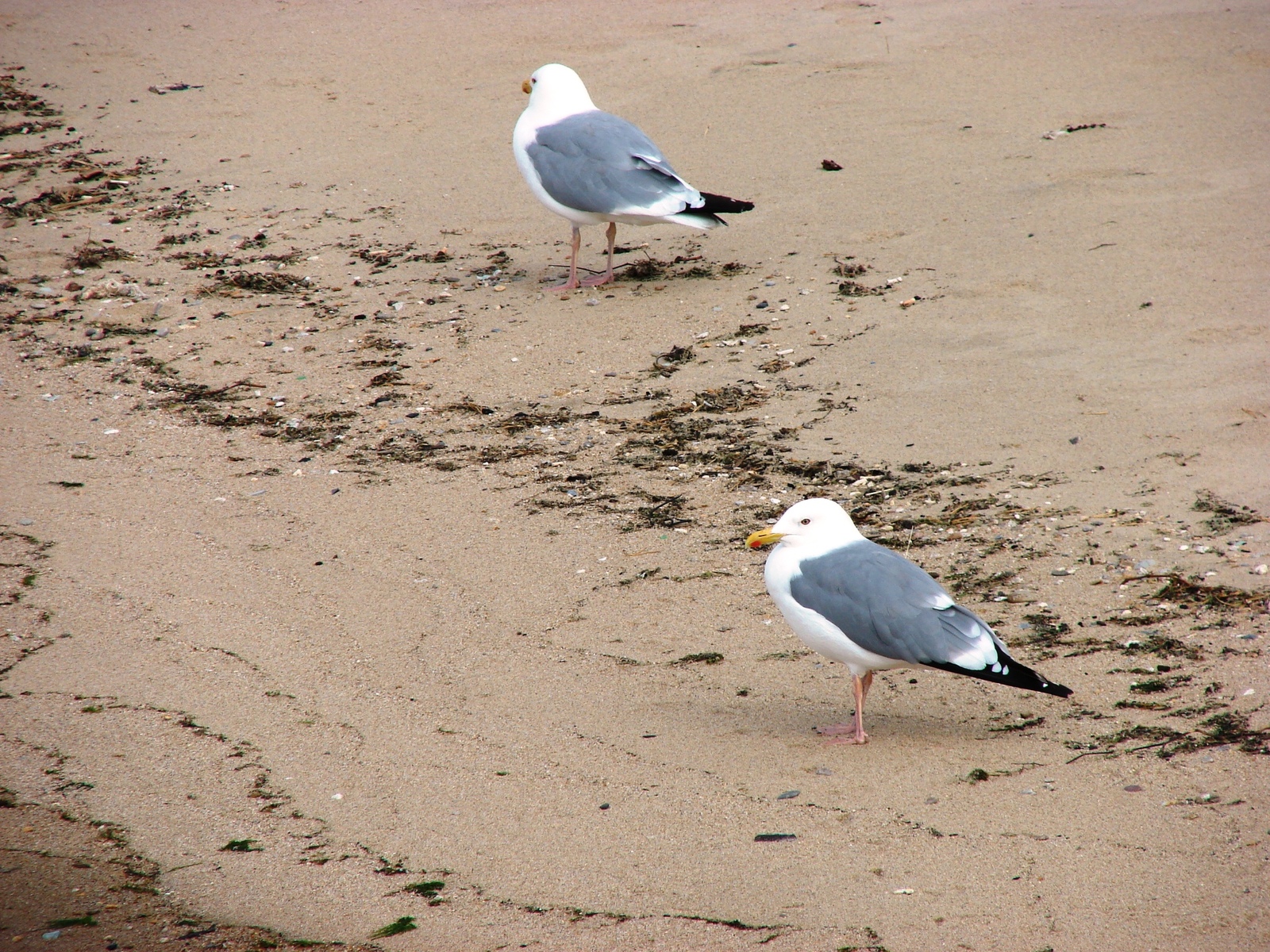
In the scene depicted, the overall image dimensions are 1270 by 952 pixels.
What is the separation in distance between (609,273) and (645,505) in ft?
9.10

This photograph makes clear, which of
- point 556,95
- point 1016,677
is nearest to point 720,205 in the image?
point 556,95

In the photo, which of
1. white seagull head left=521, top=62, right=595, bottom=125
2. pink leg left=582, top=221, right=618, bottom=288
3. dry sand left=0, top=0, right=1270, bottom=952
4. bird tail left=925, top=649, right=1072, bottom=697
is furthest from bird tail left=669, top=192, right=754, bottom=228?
bird tail left=925, top=649, right=1072, bottom=697

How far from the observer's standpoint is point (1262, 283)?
639 cm

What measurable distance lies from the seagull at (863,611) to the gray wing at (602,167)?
3.77 meters

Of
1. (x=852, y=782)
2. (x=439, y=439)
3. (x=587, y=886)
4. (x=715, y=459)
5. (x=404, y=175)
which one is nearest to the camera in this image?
(x=587, y=886)

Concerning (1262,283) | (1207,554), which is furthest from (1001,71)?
(1207,554)

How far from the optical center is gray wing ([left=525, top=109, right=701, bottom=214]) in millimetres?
7441

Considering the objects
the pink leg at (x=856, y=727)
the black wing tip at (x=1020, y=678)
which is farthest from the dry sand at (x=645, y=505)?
the black wing tip at (x=1020, y=678)

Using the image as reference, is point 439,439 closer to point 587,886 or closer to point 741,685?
point 741,685

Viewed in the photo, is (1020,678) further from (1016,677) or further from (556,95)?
(556,95)

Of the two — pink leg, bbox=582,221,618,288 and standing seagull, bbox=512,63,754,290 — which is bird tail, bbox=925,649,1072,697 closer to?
standing seagull, bbox=512,63,754,290

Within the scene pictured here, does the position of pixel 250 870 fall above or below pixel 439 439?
below

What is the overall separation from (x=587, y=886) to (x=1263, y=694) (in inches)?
81.9

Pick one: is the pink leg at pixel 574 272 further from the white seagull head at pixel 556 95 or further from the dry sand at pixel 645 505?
the white seagull head at pixel 556 95
